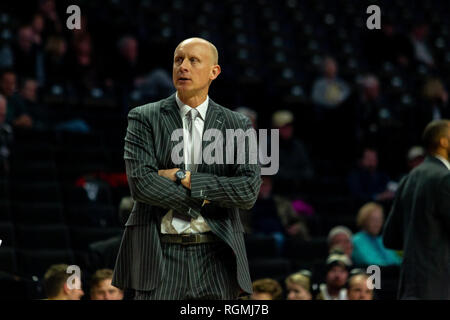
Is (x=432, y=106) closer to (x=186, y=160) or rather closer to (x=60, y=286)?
(x=60, y=286)

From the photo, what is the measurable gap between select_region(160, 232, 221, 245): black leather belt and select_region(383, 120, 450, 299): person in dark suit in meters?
1.58

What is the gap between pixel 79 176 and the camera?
8.65 meters

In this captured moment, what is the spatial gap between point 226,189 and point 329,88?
7597 mm

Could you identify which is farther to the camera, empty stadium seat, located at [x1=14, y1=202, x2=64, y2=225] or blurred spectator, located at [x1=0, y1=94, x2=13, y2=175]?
blurred spectator, located at [x1=0, y1=94, x2=13, y2=175]

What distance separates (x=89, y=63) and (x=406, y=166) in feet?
12.1

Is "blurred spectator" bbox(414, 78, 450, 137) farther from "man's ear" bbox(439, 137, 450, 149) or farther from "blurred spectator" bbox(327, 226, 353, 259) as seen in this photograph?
"man's ear" bbox(439, 137, 450, 149)

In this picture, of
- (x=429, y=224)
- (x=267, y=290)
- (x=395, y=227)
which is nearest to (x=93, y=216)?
(x=267, y=290)

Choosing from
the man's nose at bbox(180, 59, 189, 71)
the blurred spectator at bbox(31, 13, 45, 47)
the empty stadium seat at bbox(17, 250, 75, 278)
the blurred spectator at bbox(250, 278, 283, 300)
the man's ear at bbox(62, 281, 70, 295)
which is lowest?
the blurred spectator at bbox(250, 278, 283, 300)

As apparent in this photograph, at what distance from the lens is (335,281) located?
6.86 meters

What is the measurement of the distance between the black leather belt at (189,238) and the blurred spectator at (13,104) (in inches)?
229

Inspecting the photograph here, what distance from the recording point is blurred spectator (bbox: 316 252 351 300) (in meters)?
6.79

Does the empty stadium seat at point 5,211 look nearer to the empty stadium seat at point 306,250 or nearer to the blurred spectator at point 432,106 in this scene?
the empty stadium seat at point 306,250

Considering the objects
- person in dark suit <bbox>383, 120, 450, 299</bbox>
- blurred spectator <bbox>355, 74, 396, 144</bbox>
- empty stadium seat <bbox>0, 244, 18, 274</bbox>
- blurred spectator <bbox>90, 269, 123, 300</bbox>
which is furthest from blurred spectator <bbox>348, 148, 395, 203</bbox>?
person in dark suit <bbox>383, 120, 450, 299</bbox>

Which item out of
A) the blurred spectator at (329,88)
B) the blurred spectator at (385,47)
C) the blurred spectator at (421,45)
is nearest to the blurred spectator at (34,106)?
the blurred spectator at (329,88)
